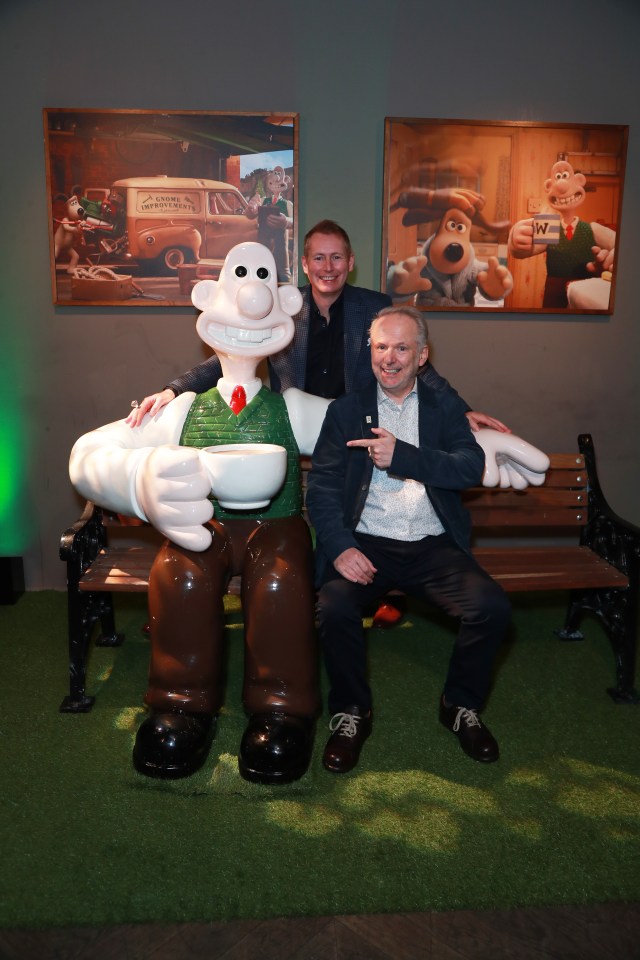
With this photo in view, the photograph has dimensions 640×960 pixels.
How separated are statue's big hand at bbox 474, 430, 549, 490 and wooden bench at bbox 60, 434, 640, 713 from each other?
1.16 feet

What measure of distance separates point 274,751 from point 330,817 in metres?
0.24

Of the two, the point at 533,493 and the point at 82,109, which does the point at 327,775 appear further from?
the point at 82,109

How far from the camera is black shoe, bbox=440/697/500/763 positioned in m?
2.34

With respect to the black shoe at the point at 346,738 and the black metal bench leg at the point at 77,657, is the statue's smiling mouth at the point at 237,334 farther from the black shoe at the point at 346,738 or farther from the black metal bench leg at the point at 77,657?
the black shoe at the point at 346,738

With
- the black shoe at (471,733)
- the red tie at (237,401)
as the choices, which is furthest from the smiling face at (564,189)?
the black shoe at (471,733)

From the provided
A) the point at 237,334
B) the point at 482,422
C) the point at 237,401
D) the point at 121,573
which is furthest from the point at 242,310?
the point at 121,573

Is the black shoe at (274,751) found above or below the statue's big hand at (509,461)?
below

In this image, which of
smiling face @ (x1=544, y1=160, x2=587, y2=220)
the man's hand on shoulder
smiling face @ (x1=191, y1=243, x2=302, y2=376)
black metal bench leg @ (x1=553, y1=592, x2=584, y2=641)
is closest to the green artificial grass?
black metal bench leg @ (x1=553, y1=592, x2=584, y2=641)

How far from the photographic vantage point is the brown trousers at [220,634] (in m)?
2.30

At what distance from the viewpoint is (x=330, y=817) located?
6.79ft

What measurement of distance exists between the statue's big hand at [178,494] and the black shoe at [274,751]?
1.86ft

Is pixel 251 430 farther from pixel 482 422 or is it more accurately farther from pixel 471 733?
pixel 471 733

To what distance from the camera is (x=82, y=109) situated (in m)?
3.40

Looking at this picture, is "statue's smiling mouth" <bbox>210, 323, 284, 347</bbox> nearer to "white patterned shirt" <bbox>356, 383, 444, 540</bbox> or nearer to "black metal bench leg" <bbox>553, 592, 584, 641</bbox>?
"white patterned shirt" <bbox>356, 383, 444, 540</bbox>
